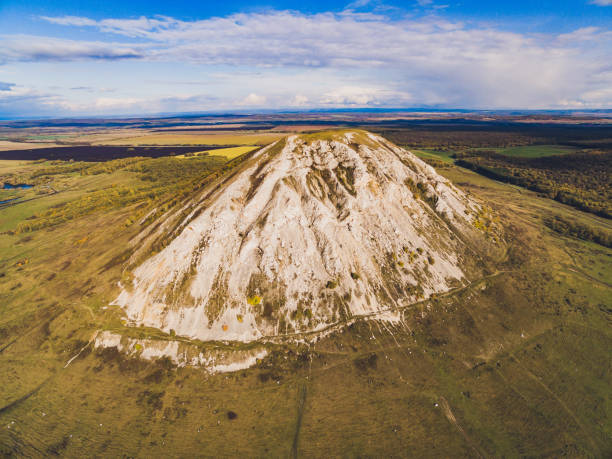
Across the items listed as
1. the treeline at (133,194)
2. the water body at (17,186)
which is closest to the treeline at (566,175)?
the treeline at (133,194)

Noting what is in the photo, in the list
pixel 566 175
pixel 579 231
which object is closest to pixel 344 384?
pixel 579 231

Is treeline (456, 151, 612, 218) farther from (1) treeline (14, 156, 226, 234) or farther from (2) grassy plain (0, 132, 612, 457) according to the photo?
(1) treeline (14, 156, 226, 234)

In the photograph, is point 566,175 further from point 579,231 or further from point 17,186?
point 17,186

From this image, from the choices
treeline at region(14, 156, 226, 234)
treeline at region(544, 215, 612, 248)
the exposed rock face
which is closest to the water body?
treeline at region(14, 156, 226, 234)

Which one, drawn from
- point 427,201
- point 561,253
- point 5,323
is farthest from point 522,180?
point 5,323

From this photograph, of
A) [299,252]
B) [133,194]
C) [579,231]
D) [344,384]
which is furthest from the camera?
[133,194]

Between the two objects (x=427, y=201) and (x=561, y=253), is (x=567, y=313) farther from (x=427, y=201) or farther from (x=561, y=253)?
(x=427, y=201)

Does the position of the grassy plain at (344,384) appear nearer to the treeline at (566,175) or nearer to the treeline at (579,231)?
the treeline at (579,231)
